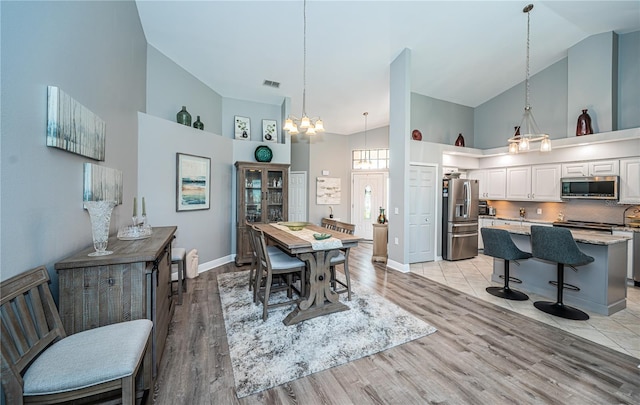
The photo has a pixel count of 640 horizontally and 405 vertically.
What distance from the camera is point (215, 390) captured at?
1.81 meters

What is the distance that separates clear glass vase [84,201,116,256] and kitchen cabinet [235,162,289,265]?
3.08 m

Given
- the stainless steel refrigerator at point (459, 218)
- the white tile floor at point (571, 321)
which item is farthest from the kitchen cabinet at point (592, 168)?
the white tile floor at point (571, 321)

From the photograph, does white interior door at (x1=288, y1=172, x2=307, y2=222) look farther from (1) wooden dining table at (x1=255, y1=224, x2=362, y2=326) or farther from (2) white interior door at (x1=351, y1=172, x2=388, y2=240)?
(1) wooden dining table at (x1=255, y1=224, x2=362, y2=326)

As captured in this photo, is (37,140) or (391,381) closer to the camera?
(37,140)

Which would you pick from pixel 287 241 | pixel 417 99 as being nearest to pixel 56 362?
pixel 287 241

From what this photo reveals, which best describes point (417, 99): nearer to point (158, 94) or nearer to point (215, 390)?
point (158, 94)

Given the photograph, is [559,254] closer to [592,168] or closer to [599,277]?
[599,277]

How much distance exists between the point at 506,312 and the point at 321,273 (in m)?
2.21

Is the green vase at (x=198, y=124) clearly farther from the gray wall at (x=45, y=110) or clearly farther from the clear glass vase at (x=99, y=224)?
the clear glass vase at (x=99, y=224)

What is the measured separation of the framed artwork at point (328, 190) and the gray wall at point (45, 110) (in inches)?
212

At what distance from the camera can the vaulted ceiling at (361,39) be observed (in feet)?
11.4

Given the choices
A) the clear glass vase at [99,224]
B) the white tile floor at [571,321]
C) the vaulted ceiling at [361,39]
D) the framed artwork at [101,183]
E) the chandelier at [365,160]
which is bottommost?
the white tile floor at [571,321]

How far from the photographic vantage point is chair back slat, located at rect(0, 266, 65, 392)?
1069mm

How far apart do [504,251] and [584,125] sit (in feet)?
10.7
